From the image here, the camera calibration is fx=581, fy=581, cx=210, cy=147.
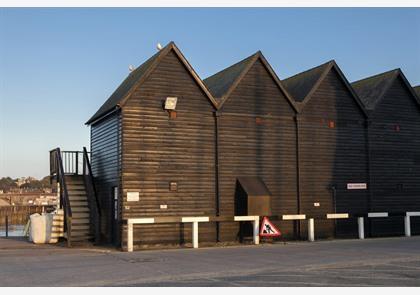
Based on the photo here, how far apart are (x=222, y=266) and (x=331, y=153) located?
39.0 ft

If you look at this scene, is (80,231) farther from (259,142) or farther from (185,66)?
(259,142)

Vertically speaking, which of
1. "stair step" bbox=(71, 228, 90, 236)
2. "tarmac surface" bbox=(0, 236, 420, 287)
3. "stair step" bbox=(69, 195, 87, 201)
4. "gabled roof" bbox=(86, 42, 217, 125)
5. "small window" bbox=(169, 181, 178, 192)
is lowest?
"tarmac surface" bbox=(0, 236, 420, 287)

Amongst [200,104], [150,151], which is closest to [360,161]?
[200,104]

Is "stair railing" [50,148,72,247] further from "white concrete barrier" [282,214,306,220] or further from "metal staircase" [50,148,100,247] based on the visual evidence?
"white concrete barrier" [282,214,306,220]

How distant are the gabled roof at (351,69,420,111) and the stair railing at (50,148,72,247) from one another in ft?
44.3

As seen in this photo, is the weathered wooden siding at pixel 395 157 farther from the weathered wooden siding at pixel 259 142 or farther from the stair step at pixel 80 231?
the stair step at pixel 80 231

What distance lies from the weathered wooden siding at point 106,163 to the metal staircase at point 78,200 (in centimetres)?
45

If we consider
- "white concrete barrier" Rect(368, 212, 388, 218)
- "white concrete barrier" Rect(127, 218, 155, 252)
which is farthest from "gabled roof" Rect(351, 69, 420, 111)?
"white concrete barrier" Rect(127, 218, 155, 252)

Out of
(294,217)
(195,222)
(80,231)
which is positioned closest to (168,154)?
(195,222)

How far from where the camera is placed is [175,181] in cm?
2209

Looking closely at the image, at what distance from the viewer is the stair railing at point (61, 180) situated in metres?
22.1

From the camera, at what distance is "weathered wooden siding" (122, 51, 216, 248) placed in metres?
21.4

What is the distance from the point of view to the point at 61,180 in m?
25.2

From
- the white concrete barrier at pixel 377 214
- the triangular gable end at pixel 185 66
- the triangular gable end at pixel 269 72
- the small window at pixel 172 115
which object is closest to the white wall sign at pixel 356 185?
the white concrete barrier at pixel 377 214
